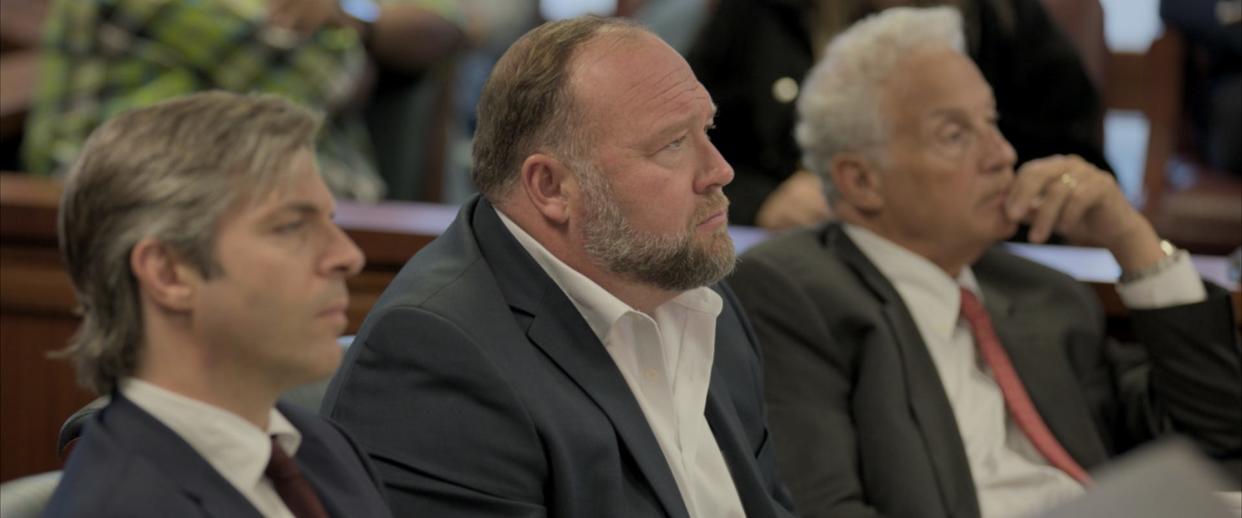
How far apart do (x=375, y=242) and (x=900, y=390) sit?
2.96ft

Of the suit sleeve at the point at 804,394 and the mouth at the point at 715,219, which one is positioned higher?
the mouth at the point at 715,219

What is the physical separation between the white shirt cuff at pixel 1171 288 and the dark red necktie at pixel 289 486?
1.64 meters

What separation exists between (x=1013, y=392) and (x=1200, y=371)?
30cm

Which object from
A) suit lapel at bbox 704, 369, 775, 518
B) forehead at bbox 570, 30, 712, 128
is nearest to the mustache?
forehead at bbox 570, 30, 712, 128

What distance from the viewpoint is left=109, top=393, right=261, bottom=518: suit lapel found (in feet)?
4.42

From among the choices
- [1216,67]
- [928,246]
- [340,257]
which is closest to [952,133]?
[928,246]

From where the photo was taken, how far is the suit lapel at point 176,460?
4.42 feet

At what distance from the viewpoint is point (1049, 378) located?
2658 millimetres

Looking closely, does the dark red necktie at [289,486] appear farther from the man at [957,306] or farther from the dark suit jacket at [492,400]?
the man at [957,306]

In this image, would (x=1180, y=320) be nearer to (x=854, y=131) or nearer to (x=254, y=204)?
(x=854, y=131)

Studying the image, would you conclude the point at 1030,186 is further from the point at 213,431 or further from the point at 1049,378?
the point at 213,431

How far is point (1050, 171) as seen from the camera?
8.86 ft

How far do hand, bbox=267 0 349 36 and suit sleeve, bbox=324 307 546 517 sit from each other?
77.6 inches

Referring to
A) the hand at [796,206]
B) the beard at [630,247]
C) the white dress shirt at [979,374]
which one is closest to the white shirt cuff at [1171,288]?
the white dress shirt at [979,374]
